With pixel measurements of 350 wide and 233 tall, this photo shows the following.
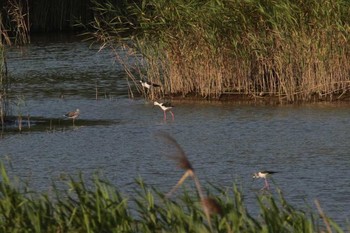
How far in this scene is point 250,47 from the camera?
18.5 meters

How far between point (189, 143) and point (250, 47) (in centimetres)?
368

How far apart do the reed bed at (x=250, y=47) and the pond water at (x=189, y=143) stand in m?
0.47

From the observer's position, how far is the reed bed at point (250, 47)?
1778 centimetres

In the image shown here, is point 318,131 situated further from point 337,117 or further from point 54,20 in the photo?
point 54,20

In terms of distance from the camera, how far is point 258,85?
19000mm

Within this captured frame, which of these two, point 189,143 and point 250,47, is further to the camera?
point 250,47

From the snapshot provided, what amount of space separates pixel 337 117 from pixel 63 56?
1204cm

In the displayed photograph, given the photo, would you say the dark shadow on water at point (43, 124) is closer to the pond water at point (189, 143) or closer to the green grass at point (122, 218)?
the pond water at point (189, 143)

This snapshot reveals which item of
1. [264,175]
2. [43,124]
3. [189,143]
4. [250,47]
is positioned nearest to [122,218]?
[264,175]

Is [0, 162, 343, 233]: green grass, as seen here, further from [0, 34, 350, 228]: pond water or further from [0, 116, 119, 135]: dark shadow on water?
[0, 116, 119, 135]: dark shadow on water

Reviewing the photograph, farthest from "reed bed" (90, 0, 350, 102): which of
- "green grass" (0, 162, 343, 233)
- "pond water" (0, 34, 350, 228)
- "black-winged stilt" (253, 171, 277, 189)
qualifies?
"green grass" (0, 162, 343, 233)

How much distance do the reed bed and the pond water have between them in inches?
18.7

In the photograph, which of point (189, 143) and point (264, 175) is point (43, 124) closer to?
point (189, 143)

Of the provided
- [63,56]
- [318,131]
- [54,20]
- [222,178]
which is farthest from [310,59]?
[54,20]
